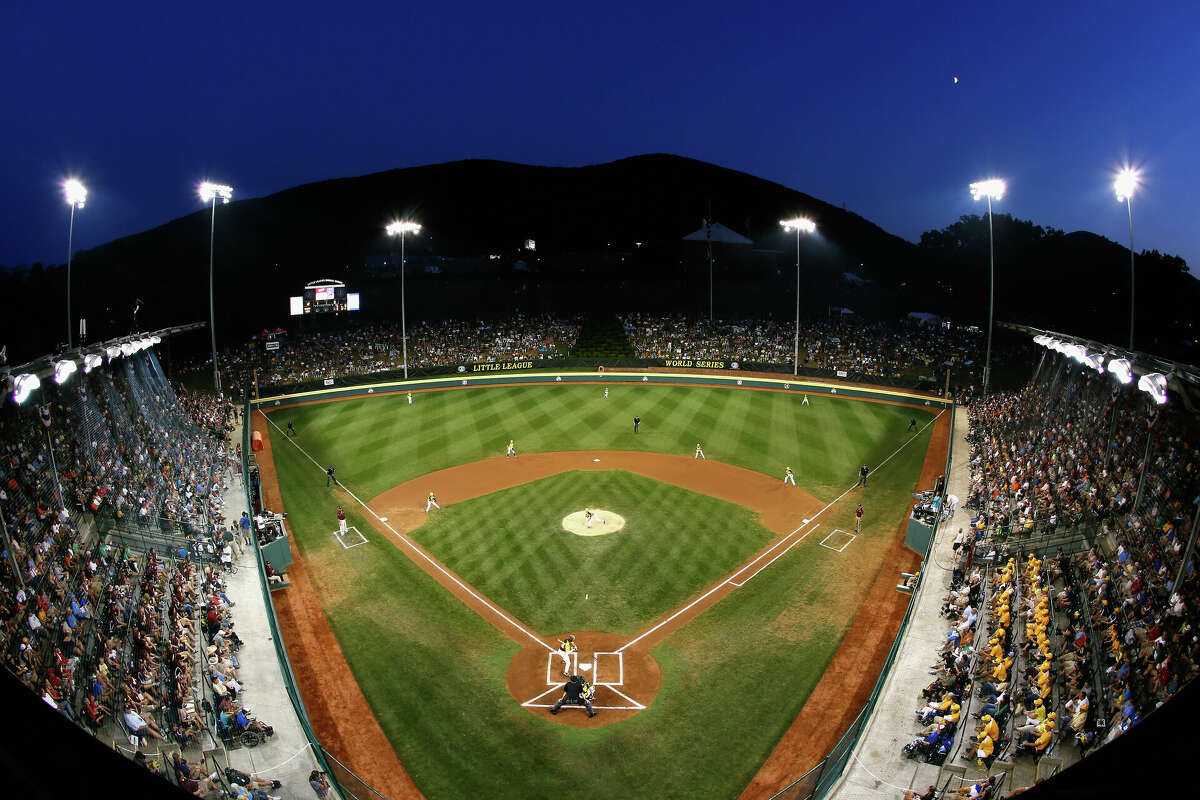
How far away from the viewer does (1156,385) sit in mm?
18500

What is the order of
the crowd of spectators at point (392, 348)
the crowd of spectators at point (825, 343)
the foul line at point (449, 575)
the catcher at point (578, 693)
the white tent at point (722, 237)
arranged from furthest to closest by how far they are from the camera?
1. the white tent at point (722, 237)
2. the crowd of spectators at point (392, 348)
3. the crowd of spectators at point (825, 343)
4. the foul line at point (449, 575)
5. the catcher at point (578, 693)

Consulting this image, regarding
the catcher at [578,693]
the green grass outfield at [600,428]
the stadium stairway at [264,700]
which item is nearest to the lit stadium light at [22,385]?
the stadium stairway at [264,700]

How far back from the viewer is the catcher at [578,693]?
1622cm

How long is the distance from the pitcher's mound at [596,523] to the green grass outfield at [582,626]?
0.96m

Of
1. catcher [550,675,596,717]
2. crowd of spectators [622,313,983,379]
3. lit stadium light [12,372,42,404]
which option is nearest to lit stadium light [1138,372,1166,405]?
catcher [550,675,596,717]

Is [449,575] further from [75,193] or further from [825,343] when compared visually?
[825,343]

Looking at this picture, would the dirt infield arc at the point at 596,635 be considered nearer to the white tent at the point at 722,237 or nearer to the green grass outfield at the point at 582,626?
the green grass outfield at the point at 582,626

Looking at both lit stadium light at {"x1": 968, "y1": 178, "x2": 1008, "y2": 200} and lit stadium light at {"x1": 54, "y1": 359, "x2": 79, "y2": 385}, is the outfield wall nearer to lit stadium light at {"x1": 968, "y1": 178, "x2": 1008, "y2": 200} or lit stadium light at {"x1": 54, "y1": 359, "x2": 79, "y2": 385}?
lit stadium light at {"x1": 968, "y1": 178, "x2": 1008, "y2": 200}

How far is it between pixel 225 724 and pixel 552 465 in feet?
68.5

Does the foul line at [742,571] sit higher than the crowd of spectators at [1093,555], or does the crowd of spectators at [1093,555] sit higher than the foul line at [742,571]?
the crowd of spectators at [1093,555]

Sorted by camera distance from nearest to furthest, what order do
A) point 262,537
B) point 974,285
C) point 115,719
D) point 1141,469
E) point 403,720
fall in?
point 115,719, point 403,720, point 1141,469, point 262,537, point 974,285

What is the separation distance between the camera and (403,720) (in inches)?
647

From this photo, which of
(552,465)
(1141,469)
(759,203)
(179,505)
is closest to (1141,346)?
(1141,469)

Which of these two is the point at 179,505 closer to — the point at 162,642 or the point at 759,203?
the point at 162,642
